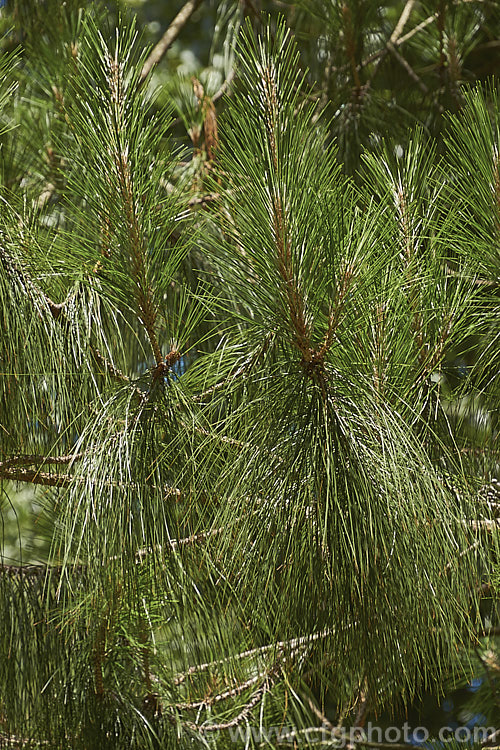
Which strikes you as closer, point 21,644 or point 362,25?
point 21,644

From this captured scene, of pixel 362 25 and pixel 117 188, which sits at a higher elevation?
pixel 362 25

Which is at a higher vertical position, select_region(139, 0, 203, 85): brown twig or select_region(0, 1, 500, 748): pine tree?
select_region(139, 0, 203, 85): brown twig

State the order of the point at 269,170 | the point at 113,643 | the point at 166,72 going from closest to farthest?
the point at 269,170, the point at 113,643, the point at 166,72

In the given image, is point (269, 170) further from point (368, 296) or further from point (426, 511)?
point (426, 511)

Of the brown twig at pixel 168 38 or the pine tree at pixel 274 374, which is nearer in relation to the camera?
the pine tree at pixel 274 374

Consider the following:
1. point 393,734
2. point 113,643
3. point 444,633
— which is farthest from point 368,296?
point 393,734

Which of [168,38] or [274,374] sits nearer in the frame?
[274,374]

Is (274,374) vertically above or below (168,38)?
below

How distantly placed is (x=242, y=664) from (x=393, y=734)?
3.42ft

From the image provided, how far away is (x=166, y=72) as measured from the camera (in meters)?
2.06

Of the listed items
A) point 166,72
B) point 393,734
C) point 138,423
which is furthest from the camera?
point 166,72

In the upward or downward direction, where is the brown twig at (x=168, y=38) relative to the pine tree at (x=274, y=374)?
upward

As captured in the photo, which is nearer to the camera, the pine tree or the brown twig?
the pine tree

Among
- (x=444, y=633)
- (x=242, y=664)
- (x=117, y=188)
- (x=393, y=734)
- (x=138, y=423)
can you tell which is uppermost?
(x=117, y=188)
